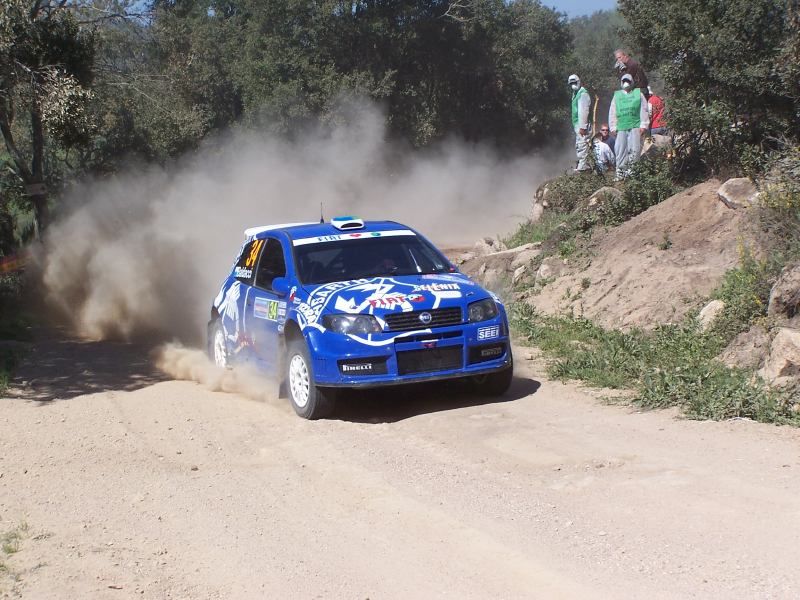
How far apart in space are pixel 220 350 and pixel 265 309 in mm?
1704

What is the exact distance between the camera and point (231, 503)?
22.4 feet

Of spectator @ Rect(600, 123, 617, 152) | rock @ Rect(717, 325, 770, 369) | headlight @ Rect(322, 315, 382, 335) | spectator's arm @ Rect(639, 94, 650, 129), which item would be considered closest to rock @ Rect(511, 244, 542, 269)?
spectator's arm @ Rect(639, 94, 650, 129)

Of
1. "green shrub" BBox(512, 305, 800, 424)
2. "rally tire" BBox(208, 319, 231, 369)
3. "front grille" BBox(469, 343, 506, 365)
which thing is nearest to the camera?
"green shrub" BBox(512, 305, 800, 424)

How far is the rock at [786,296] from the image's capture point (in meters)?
9.09

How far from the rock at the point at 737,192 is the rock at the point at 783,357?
3895 millimetres

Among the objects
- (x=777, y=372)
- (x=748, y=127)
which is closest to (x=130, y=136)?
(x=748, y=127)

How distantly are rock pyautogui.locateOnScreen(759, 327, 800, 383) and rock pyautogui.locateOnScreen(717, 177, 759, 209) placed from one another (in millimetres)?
3895

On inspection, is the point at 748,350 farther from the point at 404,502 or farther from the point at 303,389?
the point at 404,502

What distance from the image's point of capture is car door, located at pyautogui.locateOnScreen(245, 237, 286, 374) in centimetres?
973

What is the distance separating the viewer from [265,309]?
10047mm

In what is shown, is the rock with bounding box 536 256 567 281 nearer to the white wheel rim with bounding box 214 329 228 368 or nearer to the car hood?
the car hood

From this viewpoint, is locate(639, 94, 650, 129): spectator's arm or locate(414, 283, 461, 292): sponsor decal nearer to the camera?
locate(414, 283, 461, 292): sponsor decal

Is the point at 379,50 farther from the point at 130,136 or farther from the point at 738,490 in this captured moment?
the point at 738,490

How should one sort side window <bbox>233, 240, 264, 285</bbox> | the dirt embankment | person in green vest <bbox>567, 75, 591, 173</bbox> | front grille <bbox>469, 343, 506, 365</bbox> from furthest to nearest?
person in green vest <bbox>567, 75, 591, 173</bbox> → the dirt embankment → side window <bbox>233, 240, 264, 285</bbox> → front grille <bbox>469, 343, 506, 365</bbox>
